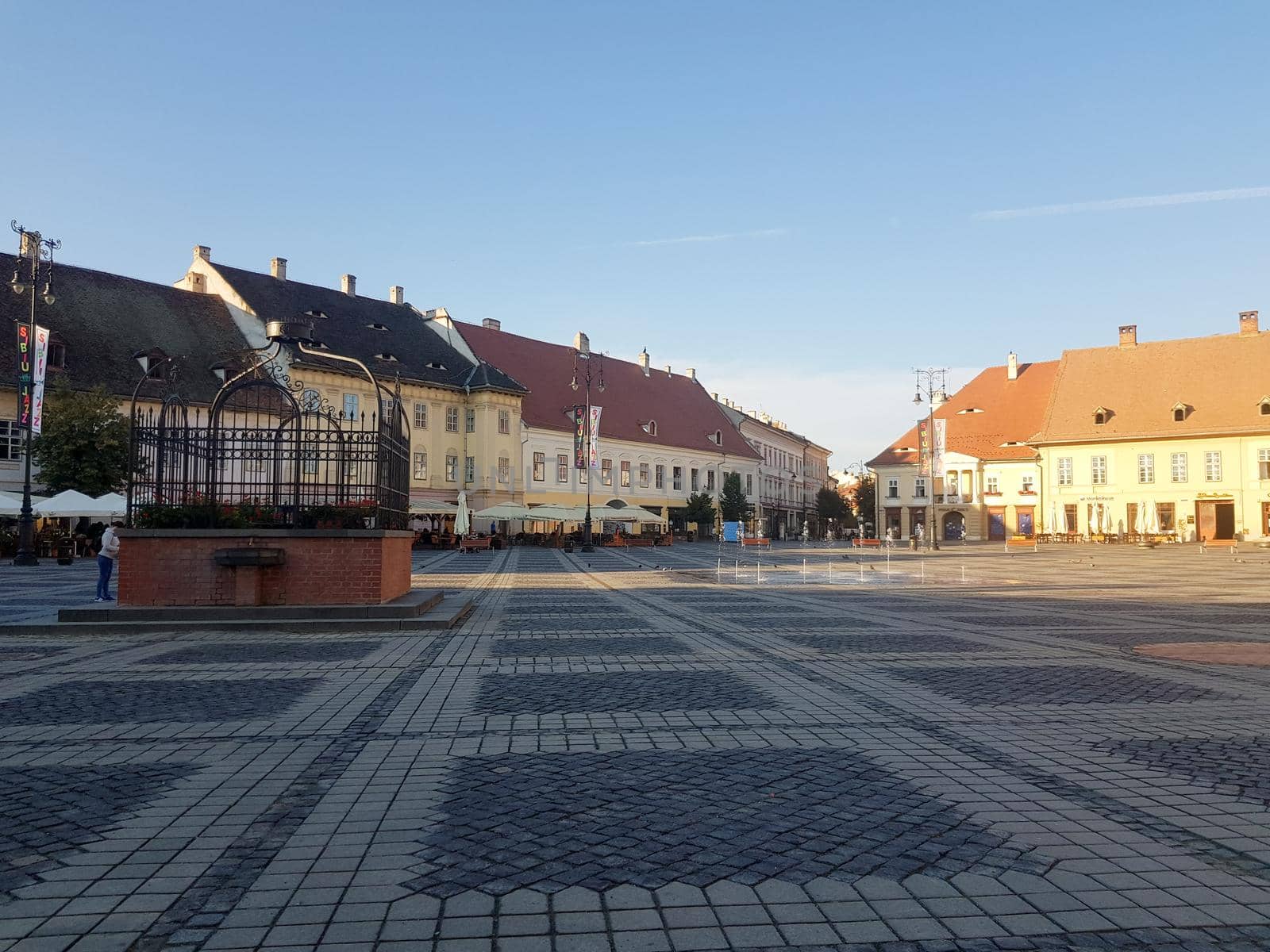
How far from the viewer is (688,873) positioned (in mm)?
4121

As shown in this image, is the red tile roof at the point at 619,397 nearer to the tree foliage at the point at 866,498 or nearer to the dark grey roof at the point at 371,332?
the dark grey roof at the point at 371,332

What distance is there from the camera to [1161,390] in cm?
6644

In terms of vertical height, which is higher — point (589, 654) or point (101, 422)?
point (101, 422)

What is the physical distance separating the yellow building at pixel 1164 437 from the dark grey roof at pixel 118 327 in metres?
52.9

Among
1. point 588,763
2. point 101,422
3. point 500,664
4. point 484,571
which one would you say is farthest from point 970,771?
point 101,422

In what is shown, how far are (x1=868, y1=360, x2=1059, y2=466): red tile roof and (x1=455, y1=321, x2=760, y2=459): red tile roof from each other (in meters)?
14.8

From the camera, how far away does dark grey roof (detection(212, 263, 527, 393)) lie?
189ft

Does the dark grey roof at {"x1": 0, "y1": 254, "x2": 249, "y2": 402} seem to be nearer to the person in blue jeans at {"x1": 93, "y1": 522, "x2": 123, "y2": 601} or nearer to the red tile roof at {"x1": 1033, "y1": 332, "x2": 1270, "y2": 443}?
the person in blue jeans at {"x1": 93, "y1": 522, "x2": 123, "y2": 601}

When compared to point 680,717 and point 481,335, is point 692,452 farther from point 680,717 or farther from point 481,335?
point 680,717

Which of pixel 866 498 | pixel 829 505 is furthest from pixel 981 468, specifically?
pixel 829 505

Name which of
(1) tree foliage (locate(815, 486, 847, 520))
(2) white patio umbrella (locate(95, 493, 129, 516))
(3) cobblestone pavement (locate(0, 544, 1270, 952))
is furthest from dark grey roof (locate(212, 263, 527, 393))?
(1) tree foliage (locate(815, 486, 847, 520))

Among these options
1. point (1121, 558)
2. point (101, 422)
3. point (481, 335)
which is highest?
point (481, 335)

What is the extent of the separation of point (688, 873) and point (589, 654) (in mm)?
7293

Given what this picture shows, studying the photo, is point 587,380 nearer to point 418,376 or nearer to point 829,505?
point 418,376
